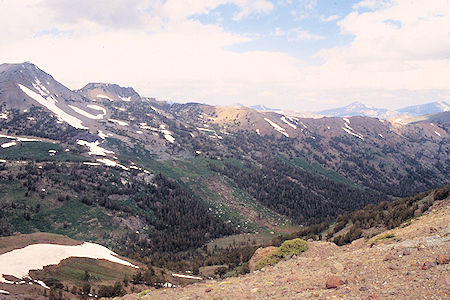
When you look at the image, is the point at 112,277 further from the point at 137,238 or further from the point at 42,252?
the point at 137,238

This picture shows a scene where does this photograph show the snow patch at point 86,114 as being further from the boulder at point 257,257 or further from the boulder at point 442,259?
the boulder at point 442,259

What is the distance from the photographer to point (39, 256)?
91.0 feet

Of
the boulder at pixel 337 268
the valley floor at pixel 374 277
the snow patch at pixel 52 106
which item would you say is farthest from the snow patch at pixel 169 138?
the boulder at pixel 337 268

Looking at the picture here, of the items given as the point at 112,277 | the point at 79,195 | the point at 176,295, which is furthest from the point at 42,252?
the point at 79,195

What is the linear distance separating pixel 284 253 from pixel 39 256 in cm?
2359

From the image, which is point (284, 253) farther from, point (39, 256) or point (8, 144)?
point (8, 144)

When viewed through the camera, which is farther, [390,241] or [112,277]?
[112,277]

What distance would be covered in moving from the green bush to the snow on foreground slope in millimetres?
16929

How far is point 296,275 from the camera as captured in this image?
18172mm

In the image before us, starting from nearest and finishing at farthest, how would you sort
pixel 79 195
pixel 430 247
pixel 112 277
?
pixel 430 247, pixel 112 277, pixel 79 195

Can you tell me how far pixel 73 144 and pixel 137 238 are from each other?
71560 millimetres

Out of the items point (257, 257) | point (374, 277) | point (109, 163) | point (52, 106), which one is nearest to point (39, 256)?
point (257, 257)

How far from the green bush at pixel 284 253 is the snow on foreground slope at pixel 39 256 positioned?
55.5 ft

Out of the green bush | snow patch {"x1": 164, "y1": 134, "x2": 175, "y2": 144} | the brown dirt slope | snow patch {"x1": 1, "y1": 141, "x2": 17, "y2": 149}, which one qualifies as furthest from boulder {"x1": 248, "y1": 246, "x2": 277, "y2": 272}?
snow patch {"x1": 164, "y1": 134, "x2": 175, "y2": 144}
